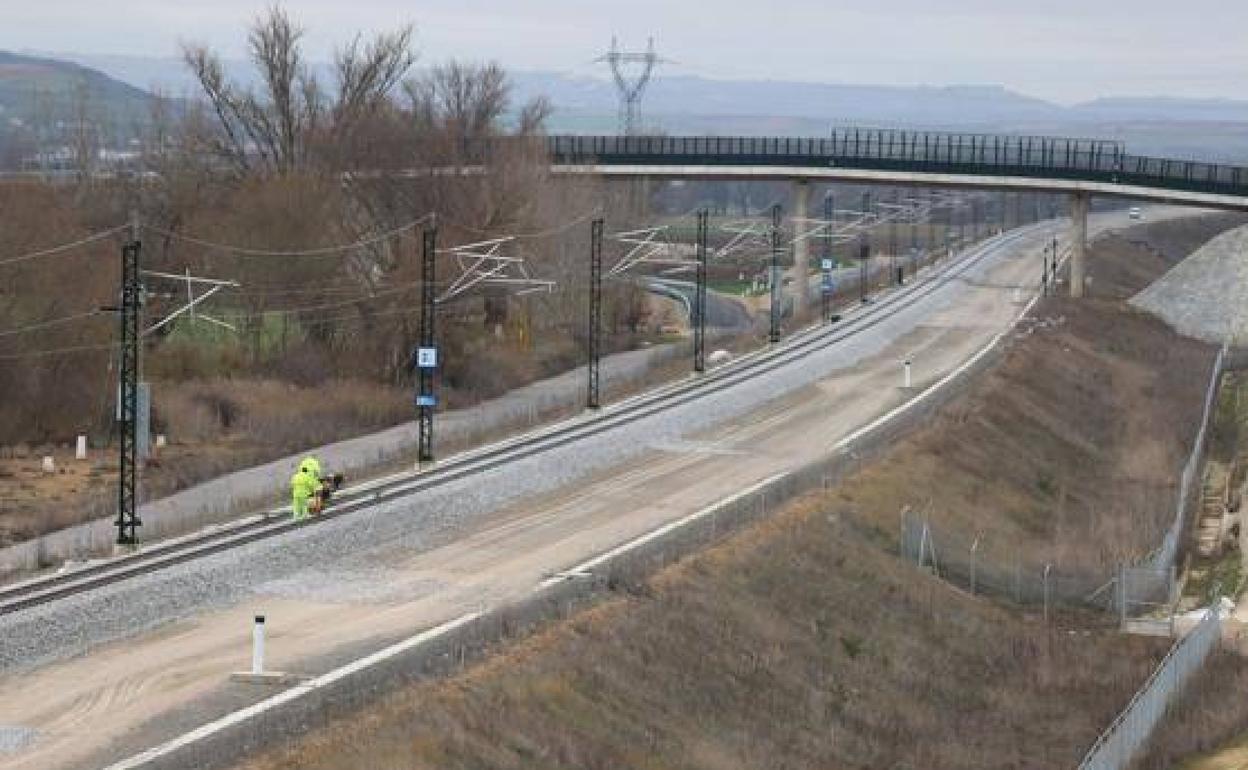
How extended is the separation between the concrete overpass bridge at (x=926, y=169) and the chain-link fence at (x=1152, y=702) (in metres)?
58.5

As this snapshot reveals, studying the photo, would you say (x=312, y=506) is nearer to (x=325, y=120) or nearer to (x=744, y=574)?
(x=744, y=574)

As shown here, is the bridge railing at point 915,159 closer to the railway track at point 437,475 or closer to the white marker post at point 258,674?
the railway track at point 437,475

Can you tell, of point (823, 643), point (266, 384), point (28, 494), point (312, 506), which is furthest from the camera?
point (266, 384)

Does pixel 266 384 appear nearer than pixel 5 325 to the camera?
No

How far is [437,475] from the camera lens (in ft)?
154

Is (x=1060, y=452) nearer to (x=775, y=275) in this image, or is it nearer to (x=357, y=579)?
(x=775, y=275)

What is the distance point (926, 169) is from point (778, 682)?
6936cm

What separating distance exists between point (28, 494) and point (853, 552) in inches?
905

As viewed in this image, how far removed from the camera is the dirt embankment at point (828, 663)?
1096 inches

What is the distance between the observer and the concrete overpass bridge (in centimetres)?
9675

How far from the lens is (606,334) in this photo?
99.2 metres

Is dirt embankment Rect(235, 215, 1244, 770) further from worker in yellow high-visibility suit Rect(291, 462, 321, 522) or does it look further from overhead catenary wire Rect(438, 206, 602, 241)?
overhead catenary wire Rect(438, 206, 602, 241)

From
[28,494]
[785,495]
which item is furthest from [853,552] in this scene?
[28,494]

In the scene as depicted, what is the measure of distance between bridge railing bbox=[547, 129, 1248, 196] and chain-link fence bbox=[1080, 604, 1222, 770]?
58.9 meters
